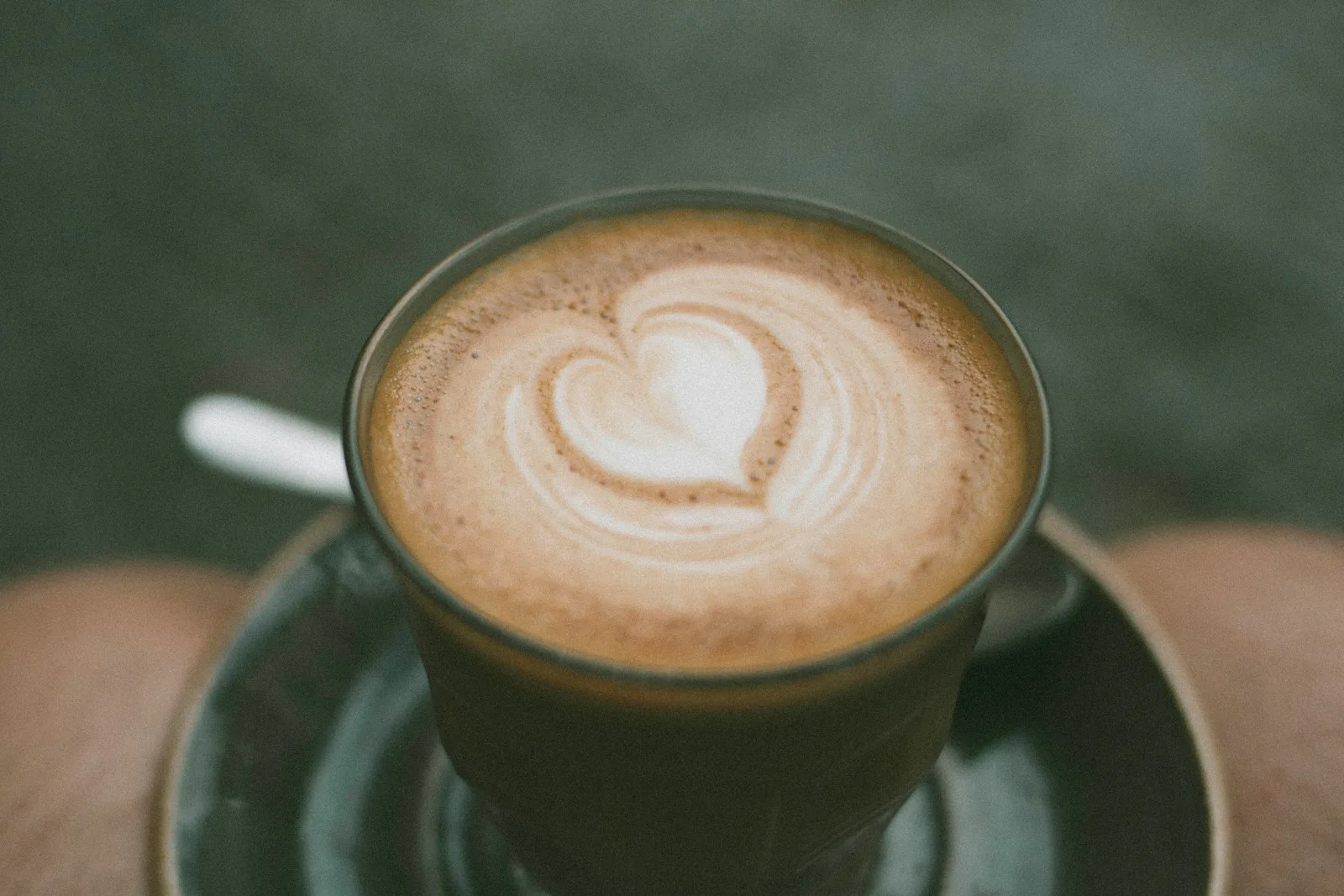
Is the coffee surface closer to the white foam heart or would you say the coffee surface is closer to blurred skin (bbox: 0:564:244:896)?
the white foam heart

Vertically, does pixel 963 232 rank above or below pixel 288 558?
below

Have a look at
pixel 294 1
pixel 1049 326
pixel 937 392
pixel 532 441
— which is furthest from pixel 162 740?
pixel 294 1

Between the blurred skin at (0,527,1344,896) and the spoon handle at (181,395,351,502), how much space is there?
1.96ft

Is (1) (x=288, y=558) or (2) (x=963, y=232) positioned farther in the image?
(2) (x=963, y=232)

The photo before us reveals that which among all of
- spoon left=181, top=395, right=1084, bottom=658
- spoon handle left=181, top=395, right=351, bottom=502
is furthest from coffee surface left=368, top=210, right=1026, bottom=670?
spoon handle left=181, top=395, right=351, bottom=502

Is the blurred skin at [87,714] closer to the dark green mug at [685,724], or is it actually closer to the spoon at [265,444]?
the dark green mug at [685,724]

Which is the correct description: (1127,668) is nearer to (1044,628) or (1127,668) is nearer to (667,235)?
(1044,628)

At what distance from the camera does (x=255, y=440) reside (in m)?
1.62

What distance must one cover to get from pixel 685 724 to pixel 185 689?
45 cm

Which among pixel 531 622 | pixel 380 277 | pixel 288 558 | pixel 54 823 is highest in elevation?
pixel 531 622

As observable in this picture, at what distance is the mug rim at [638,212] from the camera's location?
18.6 inches

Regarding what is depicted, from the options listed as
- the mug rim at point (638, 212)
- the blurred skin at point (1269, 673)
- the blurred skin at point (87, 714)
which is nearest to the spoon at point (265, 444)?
the blurred skin at point (87, 714)

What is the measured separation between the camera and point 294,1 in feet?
6.79

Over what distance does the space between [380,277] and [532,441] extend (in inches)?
46.1
